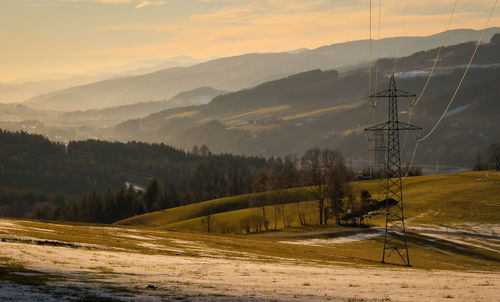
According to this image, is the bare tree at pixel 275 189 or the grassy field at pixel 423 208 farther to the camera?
the bare tree at pixel 275 189

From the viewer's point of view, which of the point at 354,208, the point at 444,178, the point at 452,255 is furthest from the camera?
the point at 444,178

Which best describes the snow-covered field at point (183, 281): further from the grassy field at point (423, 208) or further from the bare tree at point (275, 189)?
the bare tree at point (275, 189)

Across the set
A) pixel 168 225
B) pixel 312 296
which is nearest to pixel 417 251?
pixel 312 296

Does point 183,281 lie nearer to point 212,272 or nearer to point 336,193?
point 212,272

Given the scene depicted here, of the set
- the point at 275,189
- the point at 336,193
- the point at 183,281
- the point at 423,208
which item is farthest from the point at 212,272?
the point at 275,189

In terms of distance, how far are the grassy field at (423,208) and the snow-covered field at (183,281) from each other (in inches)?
2974

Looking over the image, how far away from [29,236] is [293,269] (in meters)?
26.0

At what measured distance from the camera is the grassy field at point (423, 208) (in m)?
118

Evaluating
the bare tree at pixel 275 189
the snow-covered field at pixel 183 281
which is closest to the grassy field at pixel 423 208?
the bare tree at pixel 275 189

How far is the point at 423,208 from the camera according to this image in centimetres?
12800

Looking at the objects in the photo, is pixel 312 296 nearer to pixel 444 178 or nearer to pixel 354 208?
pixel 354 208

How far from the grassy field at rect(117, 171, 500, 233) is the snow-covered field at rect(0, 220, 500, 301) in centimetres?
7555

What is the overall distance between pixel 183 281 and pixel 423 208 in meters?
104

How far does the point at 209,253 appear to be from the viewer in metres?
57.9
